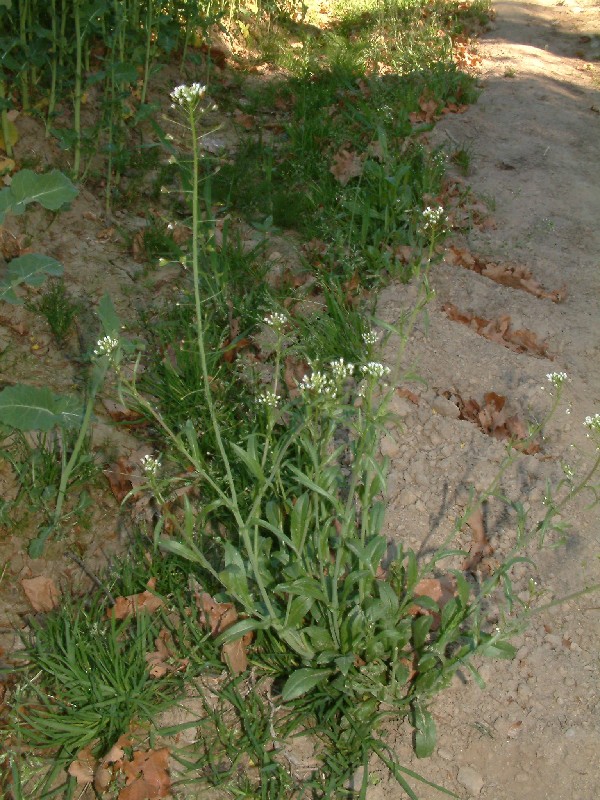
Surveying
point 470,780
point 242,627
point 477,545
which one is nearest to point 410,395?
point 477,545

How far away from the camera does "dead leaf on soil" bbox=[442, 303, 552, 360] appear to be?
3863 millimetres

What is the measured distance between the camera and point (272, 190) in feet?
16.1

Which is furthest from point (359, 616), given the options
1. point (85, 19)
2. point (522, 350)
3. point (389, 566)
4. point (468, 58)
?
point (468, 58)

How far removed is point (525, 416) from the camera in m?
3.42

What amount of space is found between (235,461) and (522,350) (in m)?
1.64

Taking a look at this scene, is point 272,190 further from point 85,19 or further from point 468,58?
point 468,58

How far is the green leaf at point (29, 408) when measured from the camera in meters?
2.57

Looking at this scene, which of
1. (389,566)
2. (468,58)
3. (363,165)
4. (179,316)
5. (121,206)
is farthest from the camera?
(468,58)

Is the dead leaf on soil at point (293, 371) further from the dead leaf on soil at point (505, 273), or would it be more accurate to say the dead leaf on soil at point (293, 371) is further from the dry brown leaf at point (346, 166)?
the dry brown leaf at point (346, 166)

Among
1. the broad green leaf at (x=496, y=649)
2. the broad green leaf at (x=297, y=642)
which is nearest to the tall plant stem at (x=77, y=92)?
the broad green leaf at (x=297, y=642)

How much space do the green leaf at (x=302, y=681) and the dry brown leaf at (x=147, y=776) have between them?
0.41 meters

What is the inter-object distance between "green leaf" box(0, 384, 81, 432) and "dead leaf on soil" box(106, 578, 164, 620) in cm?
64

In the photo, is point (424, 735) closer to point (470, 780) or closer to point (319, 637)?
point (470, 780)

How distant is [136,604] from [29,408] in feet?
2.50
